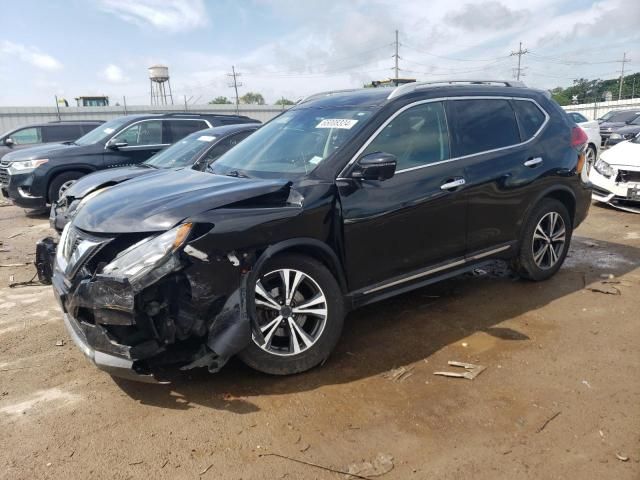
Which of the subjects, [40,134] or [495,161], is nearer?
[495,161]

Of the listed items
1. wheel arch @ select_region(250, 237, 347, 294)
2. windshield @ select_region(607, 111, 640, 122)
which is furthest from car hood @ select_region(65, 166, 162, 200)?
windshield @ select_region(607, 111, 640, 122)

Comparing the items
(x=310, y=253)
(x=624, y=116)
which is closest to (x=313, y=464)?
(x=310, y=253)

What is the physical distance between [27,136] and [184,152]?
8.66 m

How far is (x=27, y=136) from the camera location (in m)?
13.5

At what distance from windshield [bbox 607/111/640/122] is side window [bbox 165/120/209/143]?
18.8 metres

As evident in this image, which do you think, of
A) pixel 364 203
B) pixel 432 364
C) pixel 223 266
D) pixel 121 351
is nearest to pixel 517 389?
pixel 432 364

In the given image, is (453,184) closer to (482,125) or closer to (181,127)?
(482,125)

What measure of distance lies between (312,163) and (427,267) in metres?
1.24

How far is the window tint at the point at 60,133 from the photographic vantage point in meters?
13.6

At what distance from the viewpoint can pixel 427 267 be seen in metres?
4.04

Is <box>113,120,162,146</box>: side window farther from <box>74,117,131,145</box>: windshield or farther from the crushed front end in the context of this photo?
the crushed front end

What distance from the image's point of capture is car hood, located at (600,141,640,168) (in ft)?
26.1

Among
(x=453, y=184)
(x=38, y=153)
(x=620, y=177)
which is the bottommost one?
(x=620, y=177)

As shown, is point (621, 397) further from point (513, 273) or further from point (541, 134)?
point (541, 134)
